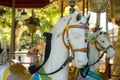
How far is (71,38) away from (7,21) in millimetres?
13129

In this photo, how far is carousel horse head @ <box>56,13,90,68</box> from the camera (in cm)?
358

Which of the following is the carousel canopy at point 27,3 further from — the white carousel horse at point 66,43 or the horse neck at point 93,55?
the white carousel horse at point 66,43

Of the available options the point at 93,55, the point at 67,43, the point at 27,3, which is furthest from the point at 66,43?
the point at 27,3

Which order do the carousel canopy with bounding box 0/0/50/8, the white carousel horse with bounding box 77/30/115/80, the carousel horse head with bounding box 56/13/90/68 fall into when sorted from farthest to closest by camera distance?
the carousel canopy with bounding box 0/0/50/8 < the white carousel horse with bounding box 77/30/115/80 < the carousel horse head with bounding box 56/13/90/68

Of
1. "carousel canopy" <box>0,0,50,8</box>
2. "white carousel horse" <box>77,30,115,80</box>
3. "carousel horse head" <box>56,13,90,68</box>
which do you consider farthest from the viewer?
"carousel canopy" <box>0,0,50,8</box>

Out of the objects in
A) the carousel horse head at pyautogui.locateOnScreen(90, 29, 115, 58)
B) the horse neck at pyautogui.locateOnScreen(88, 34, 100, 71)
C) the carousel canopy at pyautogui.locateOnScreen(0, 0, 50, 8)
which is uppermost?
the carousel canopy at pyautogui.locateOnScreen(0, 0, 50, 8)

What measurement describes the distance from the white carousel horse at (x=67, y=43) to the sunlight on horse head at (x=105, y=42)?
1481 mm

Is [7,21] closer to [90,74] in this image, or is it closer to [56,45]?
[90,74]

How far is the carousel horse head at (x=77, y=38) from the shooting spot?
3580 mm

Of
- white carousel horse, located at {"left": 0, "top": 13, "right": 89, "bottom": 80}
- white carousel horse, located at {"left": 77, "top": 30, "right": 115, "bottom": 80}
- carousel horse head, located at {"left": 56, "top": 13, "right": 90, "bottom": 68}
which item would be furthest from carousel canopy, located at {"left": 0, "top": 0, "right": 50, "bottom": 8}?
carousel horse head, located at {"left": 56, "top": 13, "right": 90, "bottom": 68}

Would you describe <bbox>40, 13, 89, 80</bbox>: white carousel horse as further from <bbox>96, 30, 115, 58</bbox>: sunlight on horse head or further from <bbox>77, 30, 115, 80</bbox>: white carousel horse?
<bbox>96, 30, 115, 58</bbox>: sunlight on horse head

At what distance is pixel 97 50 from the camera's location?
5324mm

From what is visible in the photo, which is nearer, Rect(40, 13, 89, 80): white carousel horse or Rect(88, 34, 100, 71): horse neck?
Rect(40, 13, 89, 80): white carousel horse

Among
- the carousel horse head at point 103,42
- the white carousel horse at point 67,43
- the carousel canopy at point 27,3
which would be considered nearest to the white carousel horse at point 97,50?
the carousel horse head at point 103,42
